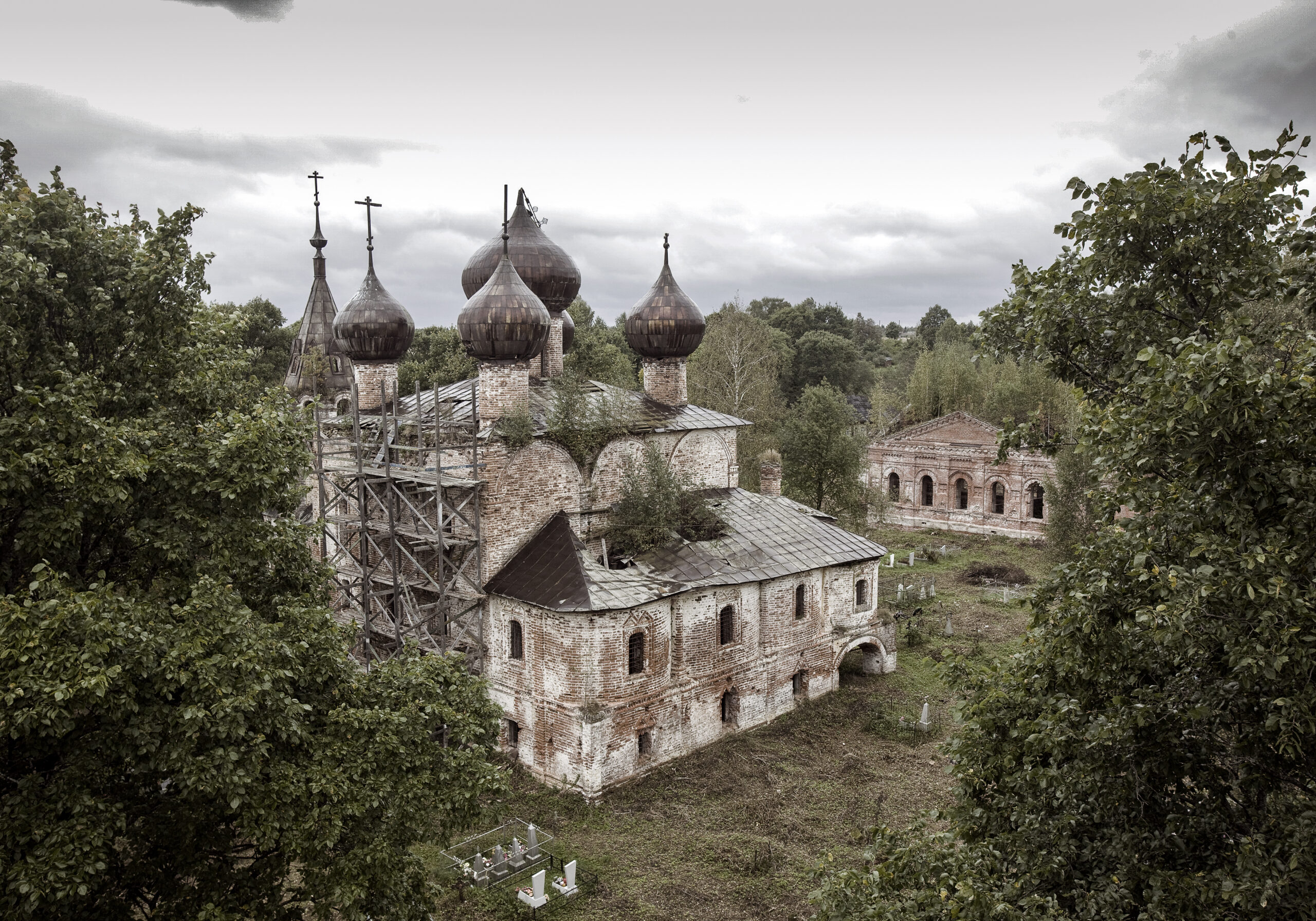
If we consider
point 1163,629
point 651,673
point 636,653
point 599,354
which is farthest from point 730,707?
point 599,354

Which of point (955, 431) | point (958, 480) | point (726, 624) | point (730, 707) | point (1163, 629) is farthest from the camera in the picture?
point (958, 480)

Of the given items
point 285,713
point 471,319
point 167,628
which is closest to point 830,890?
point 285,713

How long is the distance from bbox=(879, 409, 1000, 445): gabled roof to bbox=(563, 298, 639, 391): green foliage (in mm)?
13718

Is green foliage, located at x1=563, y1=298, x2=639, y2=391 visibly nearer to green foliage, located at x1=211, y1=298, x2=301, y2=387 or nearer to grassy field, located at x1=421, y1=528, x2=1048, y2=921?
grassy field, located at x1=421, y1=528, x2=1048, y2=921

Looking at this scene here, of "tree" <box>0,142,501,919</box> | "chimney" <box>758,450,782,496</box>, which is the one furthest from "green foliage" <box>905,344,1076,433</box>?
"tree" <box>0,142,501,919</box>

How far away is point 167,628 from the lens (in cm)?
785

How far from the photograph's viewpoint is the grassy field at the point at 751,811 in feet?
44.2

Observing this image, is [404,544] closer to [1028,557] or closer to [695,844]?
[695,844]

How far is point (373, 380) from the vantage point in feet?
72.1

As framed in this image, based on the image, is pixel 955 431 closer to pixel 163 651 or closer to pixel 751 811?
pixel 751 811

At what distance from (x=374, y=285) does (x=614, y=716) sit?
11.7 meters

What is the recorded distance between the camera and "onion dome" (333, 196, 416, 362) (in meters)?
21.2

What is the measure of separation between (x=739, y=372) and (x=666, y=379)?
1824cm

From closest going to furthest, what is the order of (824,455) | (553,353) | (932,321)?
(553,353), (824,455), (932,321)
